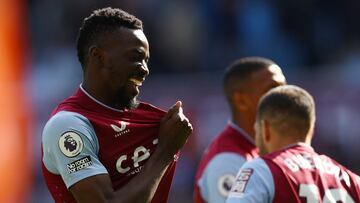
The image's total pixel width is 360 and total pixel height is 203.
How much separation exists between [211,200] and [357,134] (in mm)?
6192

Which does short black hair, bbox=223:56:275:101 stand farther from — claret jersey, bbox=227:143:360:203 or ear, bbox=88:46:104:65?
ear, bbox=88:46:104:65

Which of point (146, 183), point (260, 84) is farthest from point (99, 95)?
point (260, 84)

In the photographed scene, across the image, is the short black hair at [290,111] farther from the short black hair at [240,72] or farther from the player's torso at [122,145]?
the short black hair at [240,72]

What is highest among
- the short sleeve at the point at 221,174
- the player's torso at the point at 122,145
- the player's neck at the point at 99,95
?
the player's neck at the point at 99,95

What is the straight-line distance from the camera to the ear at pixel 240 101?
6.41 metres

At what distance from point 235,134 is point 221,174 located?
1.36ft

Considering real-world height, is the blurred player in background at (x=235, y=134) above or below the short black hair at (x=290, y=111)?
below

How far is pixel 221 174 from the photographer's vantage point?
19.5 ft

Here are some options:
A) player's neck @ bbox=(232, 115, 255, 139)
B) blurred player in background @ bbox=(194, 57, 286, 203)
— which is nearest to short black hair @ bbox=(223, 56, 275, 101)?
blurred player in background @ bbox=(194, 57, 286, 203)

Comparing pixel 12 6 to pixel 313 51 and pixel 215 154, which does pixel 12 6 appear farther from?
pixel 215 154

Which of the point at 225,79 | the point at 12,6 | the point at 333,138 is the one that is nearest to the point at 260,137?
the point at 225,79

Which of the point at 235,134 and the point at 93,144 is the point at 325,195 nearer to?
the point at 93,144

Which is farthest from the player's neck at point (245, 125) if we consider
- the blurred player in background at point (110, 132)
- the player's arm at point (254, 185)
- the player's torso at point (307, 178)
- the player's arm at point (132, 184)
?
the player's arm at point (132, 184)

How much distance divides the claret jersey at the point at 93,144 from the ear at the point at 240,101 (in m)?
1.94
